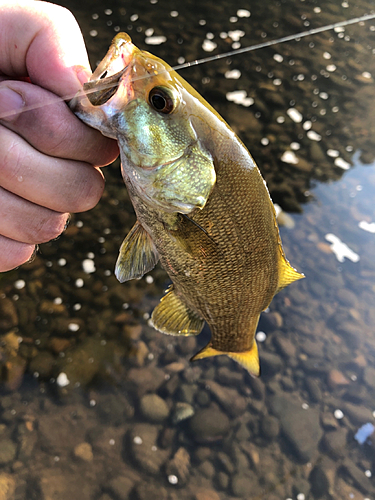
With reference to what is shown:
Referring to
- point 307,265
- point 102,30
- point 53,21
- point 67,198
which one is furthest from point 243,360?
point 102,30

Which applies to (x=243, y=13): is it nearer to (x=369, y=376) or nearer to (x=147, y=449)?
(x=369, y=376)

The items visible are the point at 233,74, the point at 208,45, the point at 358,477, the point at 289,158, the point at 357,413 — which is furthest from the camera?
the point at 208,45

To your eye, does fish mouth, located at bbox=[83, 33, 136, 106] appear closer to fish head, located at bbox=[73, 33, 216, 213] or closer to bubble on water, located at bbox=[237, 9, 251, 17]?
fish head, located at bbox=[73, 33, 216, 213]

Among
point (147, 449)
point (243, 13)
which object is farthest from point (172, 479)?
point (243, 13)

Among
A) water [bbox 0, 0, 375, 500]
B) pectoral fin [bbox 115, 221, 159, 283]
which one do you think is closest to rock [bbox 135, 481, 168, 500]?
water [bbox 0, 0, 375, 500]

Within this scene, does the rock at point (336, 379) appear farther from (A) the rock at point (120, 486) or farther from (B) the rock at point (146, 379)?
(A) the rock at point (120, 486)
